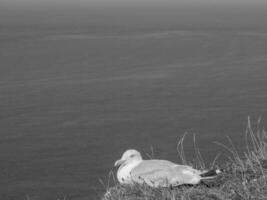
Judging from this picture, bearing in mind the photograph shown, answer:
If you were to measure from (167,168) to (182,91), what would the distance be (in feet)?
54.2

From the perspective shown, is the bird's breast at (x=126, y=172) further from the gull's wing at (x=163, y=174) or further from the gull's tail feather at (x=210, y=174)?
the gull's tail feather at (x=210, y=174)

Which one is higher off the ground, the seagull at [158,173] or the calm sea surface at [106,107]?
the seagull at [158,173]

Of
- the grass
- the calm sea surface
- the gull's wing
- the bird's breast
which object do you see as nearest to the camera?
the grass

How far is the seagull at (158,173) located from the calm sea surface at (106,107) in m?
4.55

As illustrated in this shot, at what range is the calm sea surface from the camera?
48.3ft

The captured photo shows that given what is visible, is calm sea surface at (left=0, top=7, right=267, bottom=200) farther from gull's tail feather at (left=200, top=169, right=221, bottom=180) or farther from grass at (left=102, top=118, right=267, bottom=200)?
gull's tail feather at (left=200, top=169, right=221, bottom=180)

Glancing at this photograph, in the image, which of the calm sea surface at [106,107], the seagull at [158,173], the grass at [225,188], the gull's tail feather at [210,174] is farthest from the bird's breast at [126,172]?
the calm sea surface at [106,107]

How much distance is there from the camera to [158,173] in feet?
23.5

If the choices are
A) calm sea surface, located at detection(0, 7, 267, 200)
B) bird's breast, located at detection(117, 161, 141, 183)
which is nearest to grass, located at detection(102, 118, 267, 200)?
bird's breast, located at detection(117, 161, 141, 183)

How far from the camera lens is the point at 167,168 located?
7254 millimetres

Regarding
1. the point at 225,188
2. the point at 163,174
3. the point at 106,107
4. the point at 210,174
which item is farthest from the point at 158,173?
the point at 106,107

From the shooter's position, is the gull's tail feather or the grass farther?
the gull's tail feather

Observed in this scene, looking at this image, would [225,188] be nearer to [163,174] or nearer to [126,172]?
[163,174]

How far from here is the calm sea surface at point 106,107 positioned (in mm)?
14711
